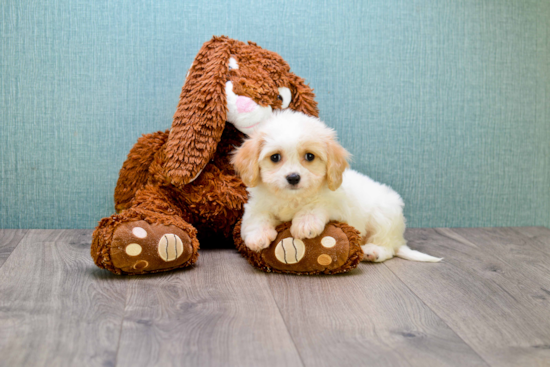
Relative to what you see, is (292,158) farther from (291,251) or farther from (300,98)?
(300,98)

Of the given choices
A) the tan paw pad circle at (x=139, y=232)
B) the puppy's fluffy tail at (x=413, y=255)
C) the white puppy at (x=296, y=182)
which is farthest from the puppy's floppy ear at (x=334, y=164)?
the tan paw pad circle at (x=139, y=232)

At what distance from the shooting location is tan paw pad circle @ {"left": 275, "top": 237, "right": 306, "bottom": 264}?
5.44 feet

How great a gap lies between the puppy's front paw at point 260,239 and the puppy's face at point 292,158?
5.6 inches

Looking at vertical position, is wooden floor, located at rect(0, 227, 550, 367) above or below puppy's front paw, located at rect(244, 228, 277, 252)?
below

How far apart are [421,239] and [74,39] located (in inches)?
64.5

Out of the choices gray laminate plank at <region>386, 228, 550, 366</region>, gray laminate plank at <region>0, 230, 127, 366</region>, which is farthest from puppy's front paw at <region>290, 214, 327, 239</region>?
gray laminate plank at <region>0, 230, 127, 366</region>

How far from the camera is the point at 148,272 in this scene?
1.67 meters

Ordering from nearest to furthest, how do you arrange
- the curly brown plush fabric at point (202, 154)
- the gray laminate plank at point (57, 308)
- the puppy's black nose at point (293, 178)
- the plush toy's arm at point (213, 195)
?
the gray laminate plank at point (57, 308) < the puppy's black nose at point (293, 178) < the curly brown plush fabric at point (202, 154) < the plush toy's arm at point (213, 195)

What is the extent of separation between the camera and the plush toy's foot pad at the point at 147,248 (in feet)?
5.19

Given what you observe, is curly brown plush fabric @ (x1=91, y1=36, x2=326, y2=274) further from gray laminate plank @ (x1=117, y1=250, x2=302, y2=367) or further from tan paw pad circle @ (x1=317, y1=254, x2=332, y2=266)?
tan paw pad circle @ (x1=317, y1=254, x2=332, y2=266)

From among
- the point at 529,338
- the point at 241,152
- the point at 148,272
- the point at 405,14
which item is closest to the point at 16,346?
the point at 148,272

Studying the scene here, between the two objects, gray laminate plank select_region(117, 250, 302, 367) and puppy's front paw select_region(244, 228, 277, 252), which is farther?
puppy's front paw select_region(244, 228, 277, 252)

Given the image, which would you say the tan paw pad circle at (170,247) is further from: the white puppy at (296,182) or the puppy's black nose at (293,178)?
the puppy's black nose at (293,178)

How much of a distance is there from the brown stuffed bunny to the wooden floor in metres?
0.08
